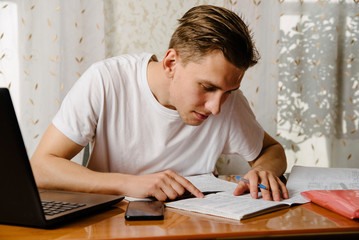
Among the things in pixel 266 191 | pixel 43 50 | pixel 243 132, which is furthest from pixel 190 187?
pixel 43 50

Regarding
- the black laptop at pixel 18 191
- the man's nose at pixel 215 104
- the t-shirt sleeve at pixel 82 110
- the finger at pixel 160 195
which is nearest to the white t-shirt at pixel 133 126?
the t-shirt sleeve at pixel 82 110

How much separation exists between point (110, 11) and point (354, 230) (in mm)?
1837

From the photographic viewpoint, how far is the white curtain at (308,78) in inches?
92.6

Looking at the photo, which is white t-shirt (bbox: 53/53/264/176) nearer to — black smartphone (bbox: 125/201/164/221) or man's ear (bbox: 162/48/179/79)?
man's ear (bbox: 162/48/179/79)

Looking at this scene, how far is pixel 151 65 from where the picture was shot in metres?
1.44

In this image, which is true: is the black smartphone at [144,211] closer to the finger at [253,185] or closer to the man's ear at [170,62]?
the finger at [253,185]

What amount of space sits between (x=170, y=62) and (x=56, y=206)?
64 cm

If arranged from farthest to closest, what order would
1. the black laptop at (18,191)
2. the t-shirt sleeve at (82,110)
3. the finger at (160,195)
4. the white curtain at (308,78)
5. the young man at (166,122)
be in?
the white curtain at (308,78) → the t-shirt sleeve at (82,110) → the young man at (166,122) → the finger at (160,195) → the black laptop at (18,191)

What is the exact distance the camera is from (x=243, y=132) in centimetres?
156

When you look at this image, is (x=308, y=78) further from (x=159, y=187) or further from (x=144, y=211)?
(x=144, y=211)

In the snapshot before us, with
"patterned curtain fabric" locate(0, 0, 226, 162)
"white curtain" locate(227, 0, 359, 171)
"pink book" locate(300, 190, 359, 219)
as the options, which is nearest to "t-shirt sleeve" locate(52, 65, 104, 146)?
"pink book" locate(300, 190, 359, 219)

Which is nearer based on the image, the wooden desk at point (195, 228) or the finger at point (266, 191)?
the wooden desk at point (195, 228)

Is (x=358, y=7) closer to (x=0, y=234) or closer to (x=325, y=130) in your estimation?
(x=325, y=130)

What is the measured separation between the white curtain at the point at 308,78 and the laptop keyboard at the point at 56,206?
5.43ft
